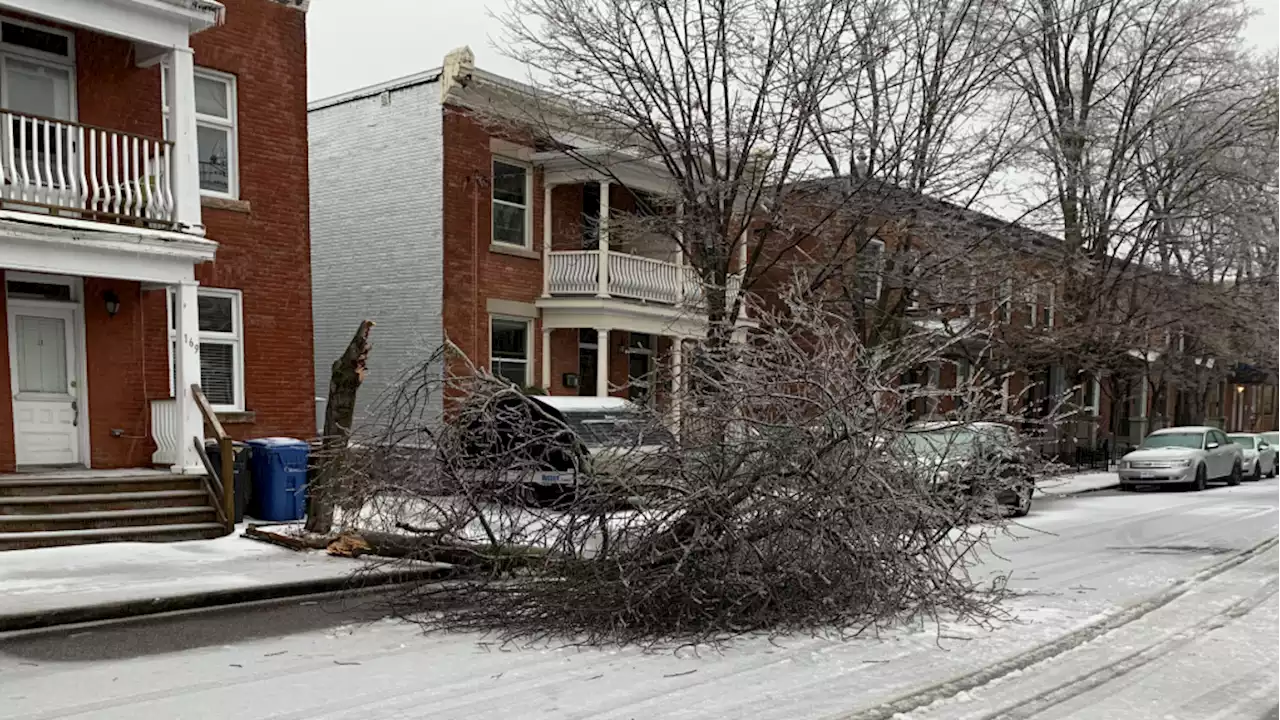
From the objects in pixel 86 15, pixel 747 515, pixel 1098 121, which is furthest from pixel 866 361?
pixel 1098 121

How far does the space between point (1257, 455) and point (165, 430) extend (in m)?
27.2

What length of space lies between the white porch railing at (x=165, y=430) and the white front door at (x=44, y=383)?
3.13 ft

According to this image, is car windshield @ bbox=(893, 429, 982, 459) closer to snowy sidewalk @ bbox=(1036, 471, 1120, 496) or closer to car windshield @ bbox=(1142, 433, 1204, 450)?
snowy sidewalk @ bbox=(1036, 471, 1120, 496)

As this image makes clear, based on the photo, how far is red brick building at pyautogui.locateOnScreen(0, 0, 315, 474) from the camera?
12.0m

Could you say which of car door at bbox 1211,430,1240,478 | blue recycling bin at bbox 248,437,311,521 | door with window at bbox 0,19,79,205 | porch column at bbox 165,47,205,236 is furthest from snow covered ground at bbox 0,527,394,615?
car door at bbox 1211,430,1240,478

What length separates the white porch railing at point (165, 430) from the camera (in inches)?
521

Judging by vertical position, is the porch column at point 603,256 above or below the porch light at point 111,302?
Answer: above

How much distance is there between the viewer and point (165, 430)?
13422mm

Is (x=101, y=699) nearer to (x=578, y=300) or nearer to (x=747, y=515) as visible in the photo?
(x=747, y=515)

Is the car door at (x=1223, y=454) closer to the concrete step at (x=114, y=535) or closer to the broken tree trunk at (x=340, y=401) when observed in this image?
the broken tree trunk at (x=340, y=401)

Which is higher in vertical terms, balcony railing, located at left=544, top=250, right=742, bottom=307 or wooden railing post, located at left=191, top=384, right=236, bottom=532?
balcony railing, located at left=544, top=250, right=742, bottom=307

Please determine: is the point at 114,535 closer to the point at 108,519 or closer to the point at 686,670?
the point at 108,519

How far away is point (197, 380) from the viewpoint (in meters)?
13.1

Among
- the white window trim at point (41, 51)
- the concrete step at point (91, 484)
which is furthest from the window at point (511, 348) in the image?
the white window trim at point (41, 51)
